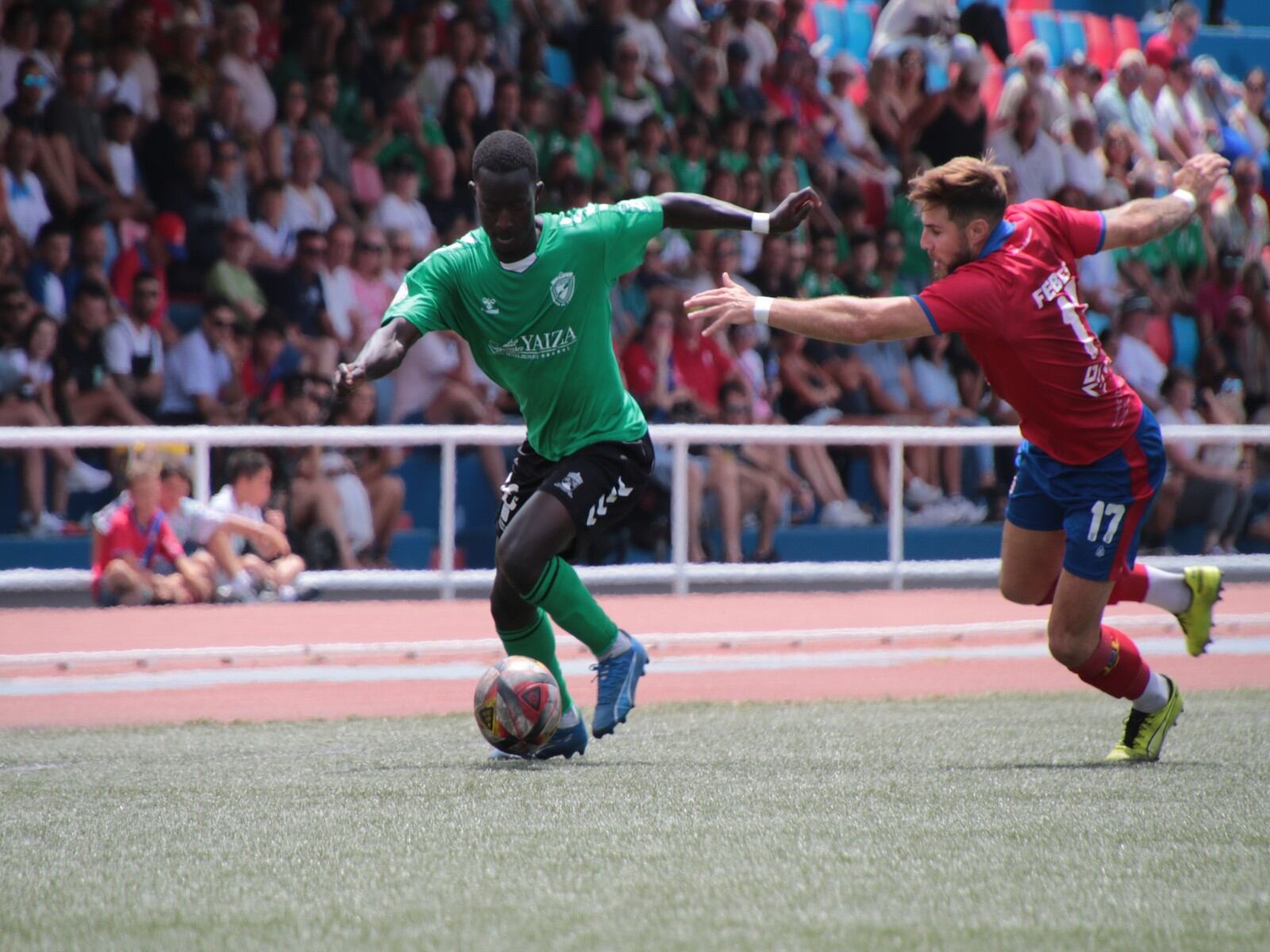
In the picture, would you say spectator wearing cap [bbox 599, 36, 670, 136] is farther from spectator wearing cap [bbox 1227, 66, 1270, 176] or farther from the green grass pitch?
the green grass pitch

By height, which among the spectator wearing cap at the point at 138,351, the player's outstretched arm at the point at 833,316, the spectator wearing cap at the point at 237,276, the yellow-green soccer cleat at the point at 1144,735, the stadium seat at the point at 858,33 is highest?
the stadium seat at the point at 858,33

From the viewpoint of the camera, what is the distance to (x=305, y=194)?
1283 cm

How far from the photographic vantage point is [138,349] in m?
11.5

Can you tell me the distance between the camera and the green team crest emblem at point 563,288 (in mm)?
6168

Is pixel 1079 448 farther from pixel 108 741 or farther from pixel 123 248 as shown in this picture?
pixel 123 248

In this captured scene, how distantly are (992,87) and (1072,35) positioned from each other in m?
2.40

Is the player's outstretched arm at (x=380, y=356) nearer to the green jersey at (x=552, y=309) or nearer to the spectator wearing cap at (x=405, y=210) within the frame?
the green jersey at (x=552, y=309)

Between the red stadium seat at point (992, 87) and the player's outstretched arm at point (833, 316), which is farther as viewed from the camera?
the red stadium seat at point (992, 87)

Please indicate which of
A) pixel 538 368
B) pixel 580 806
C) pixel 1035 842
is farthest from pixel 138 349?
pixel 1035 842

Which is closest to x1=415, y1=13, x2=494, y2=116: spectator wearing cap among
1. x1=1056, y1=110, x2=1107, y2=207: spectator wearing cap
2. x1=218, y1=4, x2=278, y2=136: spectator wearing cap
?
x1=218, y1=4, x2=278, y2=136: spectator wearing cap

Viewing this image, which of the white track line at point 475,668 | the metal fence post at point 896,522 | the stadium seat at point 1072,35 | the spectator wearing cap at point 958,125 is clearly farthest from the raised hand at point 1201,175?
the stadium seat at point 1072,35

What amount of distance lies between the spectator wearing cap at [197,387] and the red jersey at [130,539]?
1589mm

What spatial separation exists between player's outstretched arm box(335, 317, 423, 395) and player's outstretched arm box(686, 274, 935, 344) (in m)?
1.00

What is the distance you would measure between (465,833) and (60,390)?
7.38m
